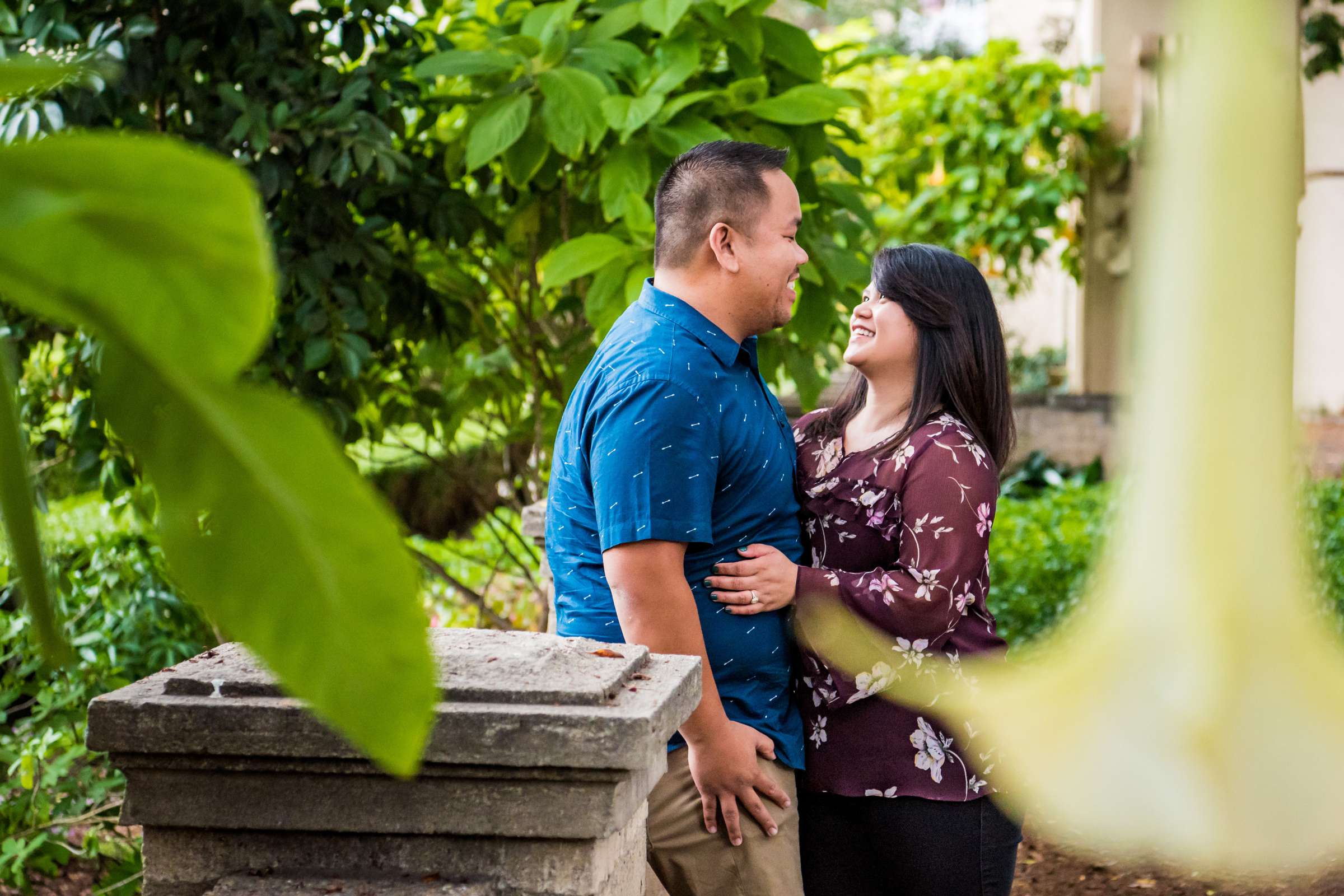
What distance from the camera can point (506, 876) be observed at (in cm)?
122

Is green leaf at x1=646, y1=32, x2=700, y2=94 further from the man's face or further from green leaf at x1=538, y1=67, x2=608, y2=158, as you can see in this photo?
the man's face

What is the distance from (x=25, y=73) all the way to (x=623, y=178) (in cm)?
256

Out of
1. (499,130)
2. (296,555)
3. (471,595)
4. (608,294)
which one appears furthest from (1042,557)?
(296,555)

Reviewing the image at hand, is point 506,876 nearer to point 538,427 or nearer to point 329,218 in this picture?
point 329,218

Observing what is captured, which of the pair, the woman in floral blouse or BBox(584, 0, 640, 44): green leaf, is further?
BBox(584, 0, 640, 44): green leaf

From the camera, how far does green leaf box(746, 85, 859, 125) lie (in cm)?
273

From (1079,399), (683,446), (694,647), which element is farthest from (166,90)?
(1079,399)

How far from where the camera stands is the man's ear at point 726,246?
6.88 feet

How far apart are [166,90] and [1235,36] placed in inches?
118

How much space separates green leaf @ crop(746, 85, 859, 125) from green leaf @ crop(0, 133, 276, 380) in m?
2.63

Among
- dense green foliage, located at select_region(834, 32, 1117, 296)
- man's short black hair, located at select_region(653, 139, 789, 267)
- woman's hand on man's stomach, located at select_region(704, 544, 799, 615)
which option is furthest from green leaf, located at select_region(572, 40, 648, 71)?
dense green foliage, located at select_region(834, 32, 1117, 296)

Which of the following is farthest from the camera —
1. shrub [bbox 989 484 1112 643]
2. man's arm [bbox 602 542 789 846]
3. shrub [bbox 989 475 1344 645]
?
shrub [bbox 989 484 1112 643]

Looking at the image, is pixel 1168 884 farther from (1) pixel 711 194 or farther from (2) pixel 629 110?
(2) pixel 629 110

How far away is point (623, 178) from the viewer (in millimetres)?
2787
